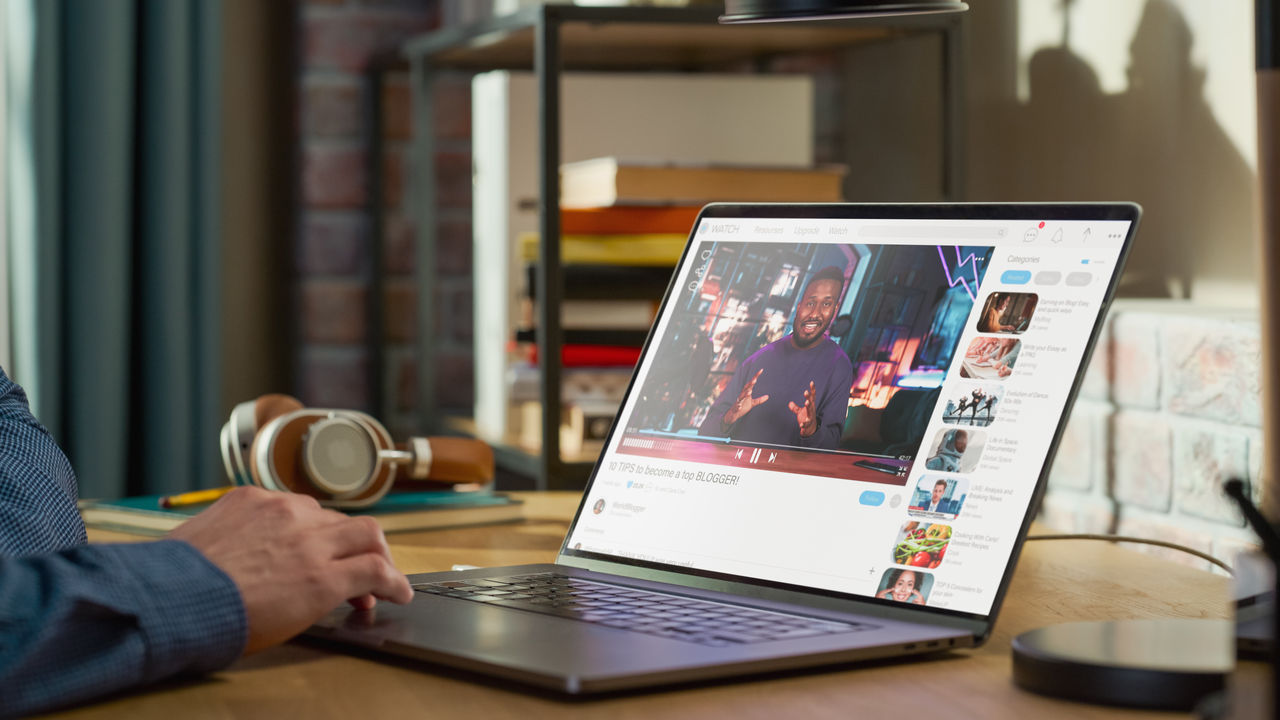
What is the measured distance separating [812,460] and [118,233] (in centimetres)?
117

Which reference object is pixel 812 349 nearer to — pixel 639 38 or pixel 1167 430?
pixel 1167 430

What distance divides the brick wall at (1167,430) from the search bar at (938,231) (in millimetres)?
412

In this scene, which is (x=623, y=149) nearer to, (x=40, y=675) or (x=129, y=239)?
(x=129, y=239)

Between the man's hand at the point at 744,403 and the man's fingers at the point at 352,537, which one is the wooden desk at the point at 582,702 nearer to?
the man's fingers at the point at 352,537

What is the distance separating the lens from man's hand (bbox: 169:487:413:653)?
0.63 meters

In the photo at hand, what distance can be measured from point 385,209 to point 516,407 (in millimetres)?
429

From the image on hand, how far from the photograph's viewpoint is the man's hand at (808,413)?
769 millimetres

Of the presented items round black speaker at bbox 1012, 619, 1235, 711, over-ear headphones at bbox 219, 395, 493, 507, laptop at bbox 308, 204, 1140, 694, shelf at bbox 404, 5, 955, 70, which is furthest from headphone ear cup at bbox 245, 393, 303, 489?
round black speaker at bbox 1012, 619, 1235, 711

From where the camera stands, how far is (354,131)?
1.96 m

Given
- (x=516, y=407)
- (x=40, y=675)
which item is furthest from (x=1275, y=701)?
(x=516, y=407)

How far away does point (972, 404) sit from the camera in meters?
0.71

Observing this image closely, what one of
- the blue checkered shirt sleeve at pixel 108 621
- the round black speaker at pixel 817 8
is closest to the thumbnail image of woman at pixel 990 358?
the round black speaker at pixel 817 8

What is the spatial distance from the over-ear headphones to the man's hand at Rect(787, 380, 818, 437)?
41 centimetres

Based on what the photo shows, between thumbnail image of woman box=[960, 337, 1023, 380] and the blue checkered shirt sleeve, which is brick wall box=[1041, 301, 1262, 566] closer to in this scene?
thumbnail image of woman box=[960, 337, 1023, 380]
